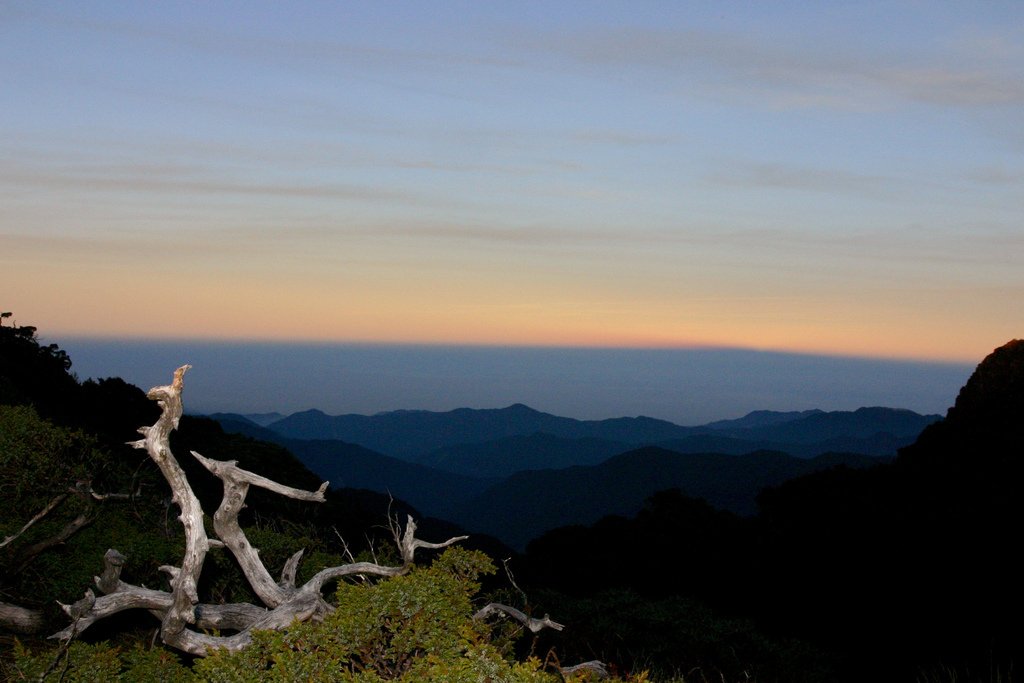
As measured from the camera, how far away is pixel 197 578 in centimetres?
1086

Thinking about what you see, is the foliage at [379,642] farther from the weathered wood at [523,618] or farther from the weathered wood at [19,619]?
the weathered wood at [19,619]

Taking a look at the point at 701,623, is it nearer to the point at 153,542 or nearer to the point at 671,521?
the point at 153,542

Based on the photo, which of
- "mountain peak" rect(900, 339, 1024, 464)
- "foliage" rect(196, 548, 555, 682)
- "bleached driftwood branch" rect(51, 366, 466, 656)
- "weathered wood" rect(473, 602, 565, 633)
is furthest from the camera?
"mountain peak" rect(900, 339, 1024, 464)

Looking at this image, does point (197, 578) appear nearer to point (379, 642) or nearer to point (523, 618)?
point (379, 642)

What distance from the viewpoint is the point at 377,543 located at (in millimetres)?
27750

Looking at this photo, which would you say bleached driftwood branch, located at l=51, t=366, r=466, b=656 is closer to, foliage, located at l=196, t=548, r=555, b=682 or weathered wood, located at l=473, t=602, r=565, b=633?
weathered wood, located at l=473, t=602, r=565, b=633

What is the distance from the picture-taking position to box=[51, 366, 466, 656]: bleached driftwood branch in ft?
34.8

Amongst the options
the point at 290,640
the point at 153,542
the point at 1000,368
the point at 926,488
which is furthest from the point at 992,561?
the point at 1000,368

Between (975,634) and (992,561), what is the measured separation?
3.80m

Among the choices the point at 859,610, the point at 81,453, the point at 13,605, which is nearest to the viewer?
the point at 13,605

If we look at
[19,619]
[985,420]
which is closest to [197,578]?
[19,619]

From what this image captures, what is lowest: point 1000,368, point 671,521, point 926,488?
point 671,521

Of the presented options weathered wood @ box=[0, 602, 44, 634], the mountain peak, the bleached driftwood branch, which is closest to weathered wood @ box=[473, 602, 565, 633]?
the bleached driftwood branch

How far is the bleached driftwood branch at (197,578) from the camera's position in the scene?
34.8ft
